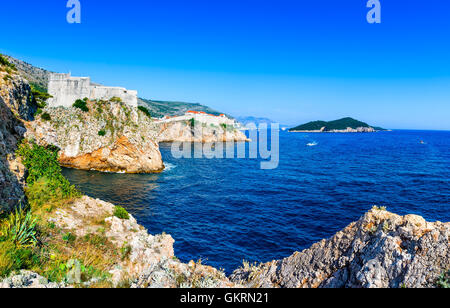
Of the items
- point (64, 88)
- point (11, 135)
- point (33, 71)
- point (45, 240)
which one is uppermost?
point (33, 71)

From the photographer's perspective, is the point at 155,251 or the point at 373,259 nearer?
the point at 373,259

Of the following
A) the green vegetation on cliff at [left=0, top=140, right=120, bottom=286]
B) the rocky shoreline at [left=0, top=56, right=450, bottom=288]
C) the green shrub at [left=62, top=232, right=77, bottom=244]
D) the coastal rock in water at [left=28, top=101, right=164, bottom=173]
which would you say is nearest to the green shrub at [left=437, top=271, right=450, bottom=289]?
the rocky shoreline at [left=0, top=56, right=450, bottom=288]

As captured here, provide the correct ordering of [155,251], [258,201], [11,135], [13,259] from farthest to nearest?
[258,201]
[11,135]
[155,251]
[13,259]

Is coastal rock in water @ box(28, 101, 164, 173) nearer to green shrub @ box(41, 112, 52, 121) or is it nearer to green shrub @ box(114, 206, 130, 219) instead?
green shrub @ box(41, 112, 52, 121)

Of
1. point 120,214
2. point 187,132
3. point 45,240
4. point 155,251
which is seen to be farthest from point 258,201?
point 187,132

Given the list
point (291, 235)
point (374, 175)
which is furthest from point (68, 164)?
point (374, 175)

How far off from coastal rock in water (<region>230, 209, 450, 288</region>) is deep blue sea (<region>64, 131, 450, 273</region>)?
8832mm

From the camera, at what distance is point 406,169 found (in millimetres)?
50625

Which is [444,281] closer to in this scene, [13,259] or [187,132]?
[13,259]

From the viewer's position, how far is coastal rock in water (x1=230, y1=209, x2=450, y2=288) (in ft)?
18.2

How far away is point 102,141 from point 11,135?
98.4ft

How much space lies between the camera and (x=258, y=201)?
3219 centimetres
